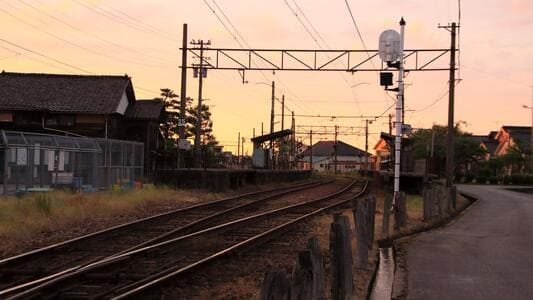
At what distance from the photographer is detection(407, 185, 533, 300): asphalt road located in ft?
27.6

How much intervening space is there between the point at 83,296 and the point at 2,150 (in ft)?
52.0

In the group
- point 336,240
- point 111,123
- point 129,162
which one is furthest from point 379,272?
point 111,123

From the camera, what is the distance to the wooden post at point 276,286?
4.55 metres

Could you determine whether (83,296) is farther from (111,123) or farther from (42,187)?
(111,123)

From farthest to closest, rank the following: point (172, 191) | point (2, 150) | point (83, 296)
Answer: point (172, 191) < point (2, 150) < point (83, 296)

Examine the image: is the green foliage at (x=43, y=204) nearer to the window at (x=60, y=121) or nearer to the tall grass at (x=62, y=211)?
the tall grass at (x=62, y=211)

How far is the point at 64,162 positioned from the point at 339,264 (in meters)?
19.8

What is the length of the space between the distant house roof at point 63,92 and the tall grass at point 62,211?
16.5 m

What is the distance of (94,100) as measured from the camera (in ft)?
129

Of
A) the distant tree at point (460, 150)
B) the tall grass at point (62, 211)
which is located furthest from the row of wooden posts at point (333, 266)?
the distant tree at point (460, 150)

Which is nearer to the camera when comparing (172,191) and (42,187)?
(42,187)

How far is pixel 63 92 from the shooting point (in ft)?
A: 131

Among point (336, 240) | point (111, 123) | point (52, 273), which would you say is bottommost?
point (52, 273)

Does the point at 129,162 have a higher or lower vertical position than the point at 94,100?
lower
